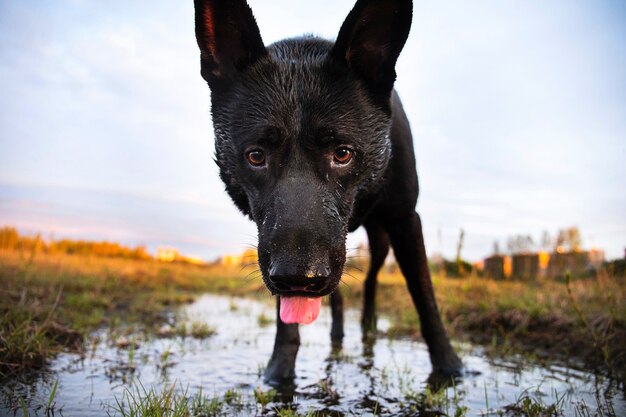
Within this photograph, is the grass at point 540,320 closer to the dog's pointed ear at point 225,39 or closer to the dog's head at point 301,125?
the dog's head at point 301,125

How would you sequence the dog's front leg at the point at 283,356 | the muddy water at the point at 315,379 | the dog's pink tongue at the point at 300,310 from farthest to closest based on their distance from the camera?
1. the dog's front leg at the point at 283,356
2. the muddy water at the point at 315,379
3. the dog's pink tongue at the point at 300,310

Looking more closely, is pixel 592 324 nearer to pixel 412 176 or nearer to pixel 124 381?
pixel 412 176

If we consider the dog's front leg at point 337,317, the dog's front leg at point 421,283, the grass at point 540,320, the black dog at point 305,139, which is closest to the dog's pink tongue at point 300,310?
the black dog at point 305,139

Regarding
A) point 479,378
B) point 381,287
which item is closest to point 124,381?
point 479,378

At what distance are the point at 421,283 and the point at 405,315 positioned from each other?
2550 millimetres

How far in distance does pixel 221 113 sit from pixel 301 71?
1.73 ft

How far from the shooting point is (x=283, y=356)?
3143mm

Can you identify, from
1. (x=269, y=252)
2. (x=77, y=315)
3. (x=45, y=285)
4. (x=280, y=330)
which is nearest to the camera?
(x=269, y=252)

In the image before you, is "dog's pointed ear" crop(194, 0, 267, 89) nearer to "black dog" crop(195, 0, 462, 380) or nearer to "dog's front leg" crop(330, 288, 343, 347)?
"black dog" crop(195, 0, 462, 380)

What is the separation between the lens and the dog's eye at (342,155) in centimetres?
Answer: 248

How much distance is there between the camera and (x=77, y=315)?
195 inches

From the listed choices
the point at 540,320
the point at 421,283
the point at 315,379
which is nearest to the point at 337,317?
the point at 421,283

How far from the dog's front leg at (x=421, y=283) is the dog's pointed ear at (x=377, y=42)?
1034 mm

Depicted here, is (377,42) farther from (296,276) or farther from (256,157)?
(296,276)
